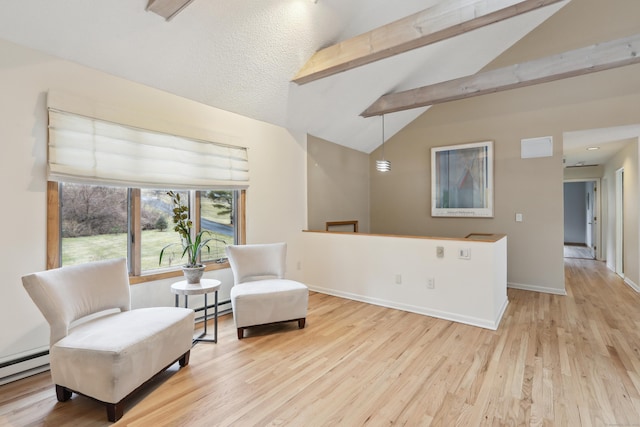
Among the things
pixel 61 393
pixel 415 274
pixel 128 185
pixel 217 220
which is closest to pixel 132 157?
pixel 128 185

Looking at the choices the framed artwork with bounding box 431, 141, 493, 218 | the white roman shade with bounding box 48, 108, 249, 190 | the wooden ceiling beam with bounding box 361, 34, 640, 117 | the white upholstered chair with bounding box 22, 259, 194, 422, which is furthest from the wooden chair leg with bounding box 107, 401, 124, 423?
the framed artwork with bounding box 431, 141, 493, 218

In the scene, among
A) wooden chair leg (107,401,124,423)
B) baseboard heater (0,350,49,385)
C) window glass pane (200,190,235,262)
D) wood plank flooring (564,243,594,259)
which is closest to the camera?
wooden chair leg (107,401,124,423)

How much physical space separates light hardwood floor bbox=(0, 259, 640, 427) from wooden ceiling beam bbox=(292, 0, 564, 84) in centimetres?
272

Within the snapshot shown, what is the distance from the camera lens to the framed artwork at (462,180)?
496 centimetres

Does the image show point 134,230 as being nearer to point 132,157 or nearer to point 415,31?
point 132,157

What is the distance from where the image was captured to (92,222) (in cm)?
270

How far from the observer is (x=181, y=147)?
A: 3143mm

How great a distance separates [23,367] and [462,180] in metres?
5.70

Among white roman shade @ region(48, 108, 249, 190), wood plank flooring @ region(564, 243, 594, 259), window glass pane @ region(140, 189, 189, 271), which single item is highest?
white roman shade @ region(48, 108, 249, 190)

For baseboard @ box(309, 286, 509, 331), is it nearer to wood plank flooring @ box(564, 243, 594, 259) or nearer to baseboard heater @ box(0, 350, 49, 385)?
baseboard heater @ box(0, 350, 49, 385)

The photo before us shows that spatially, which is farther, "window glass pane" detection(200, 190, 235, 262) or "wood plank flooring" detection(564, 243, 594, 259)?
"wood plank flooring" detection(564, 243, 594, 259)

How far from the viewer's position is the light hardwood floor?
1.81 m

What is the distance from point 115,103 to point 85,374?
2141mm

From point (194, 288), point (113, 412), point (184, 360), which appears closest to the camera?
point (113, 412)
